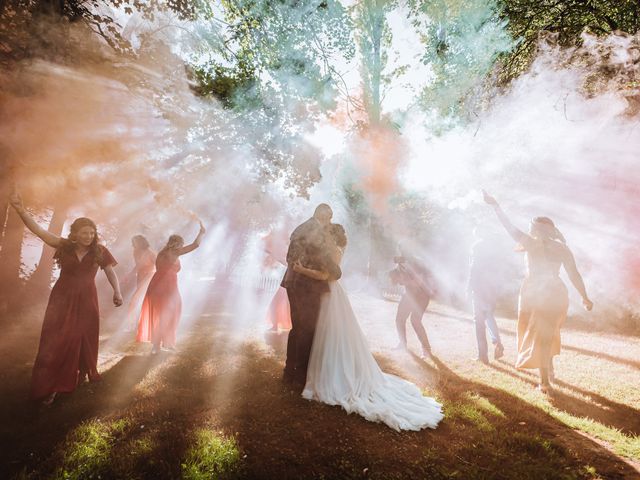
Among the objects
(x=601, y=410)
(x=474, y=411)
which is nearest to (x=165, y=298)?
(x=474, y=411)

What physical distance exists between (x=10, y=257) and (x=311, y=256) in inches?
428

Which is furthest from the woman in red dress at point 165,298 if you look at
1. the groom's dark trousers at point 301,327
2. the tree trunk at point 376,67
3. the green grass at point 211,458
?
the tree trunk at point 376,67

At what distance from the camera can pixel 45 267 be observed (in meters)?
11.0

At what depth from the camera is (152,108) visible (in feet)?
27.7

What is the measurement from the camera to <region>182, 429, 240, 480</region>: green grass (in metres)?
2.42

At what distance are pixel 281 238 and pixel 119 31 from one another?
5.85 m

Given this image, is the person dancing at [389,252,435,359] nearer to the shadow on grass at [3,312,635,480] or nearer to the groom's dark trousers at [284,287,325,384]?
the shadow on grass at [3,312,635,480]

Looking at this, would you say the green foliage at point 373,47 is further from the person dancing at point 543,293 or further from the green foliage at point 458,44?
the person dancing at point 543,293

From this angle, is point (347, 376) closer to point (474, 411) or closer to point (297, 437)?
point (297, 437)

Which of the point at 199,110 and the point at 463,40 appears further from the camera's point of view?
the point at 463,40

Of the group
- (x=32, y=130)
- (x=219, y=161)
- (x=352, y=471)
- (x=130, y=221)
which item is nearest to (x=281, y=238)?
(x=219, y=161)

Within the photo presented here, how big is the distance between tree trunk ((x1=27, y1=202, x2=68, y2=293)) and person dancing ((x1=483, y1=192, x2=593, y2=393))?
13569 mm

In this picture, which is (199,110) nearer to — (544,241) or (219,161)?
(219,161)

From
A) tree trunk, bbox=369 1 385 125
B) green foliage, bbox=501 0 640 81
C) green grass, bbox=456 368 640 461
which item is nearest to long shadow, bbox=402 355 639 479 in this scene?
green grass, bbox=456 368 640 461
